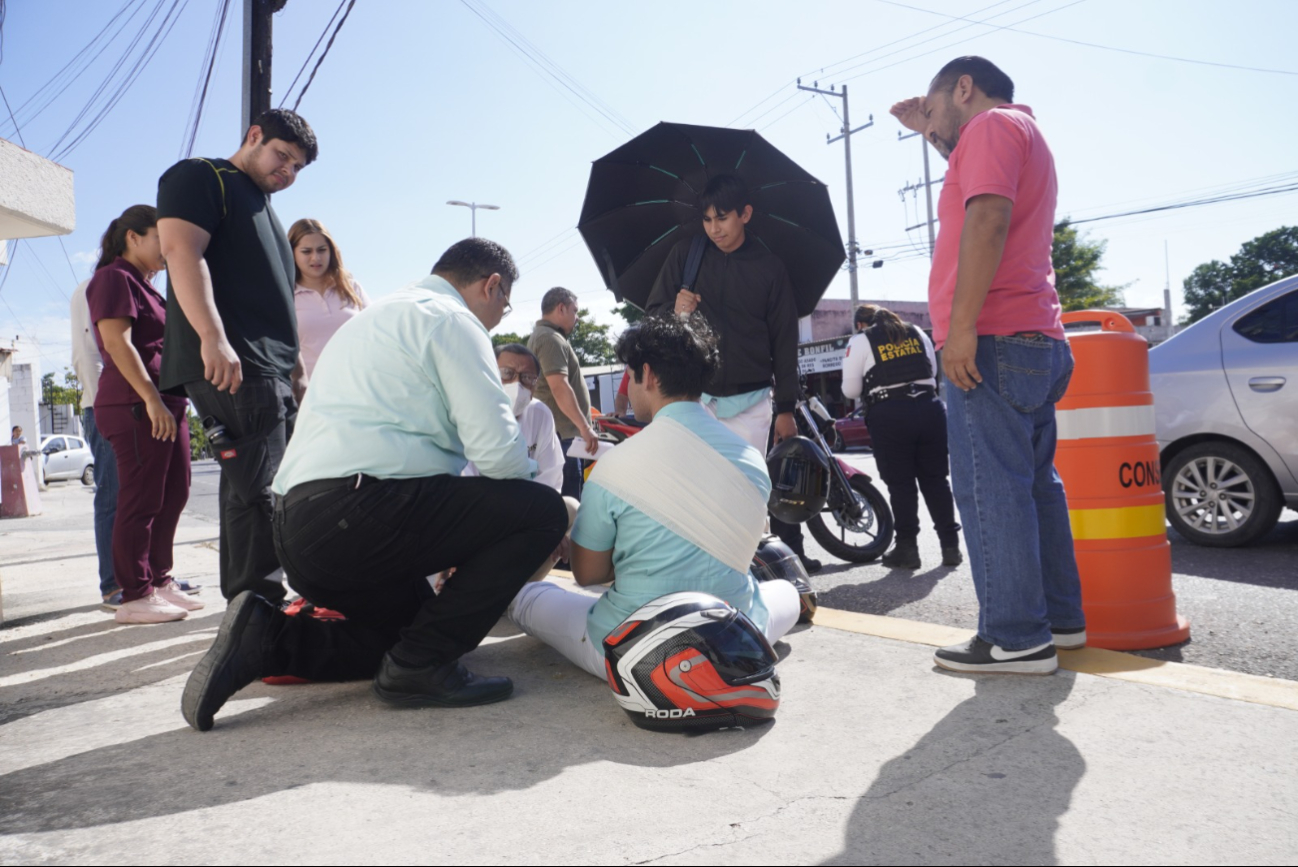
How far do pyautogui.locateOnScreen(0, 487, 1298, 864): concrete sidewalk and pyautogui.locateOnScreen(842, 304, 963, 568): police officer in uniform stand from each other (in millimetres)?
2565

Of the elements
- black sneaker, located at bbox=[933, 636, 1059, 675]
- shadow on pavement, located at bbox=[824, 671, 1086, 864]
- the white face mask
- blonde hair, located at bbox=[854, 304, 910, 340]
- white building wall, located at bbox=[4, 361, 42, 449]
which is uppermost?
white building wall, located at bbox=[4, 361, 42, 449]

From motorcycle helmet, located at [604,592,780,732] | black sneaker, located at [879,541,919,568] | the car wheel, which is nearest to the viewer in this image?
motorcycle helmet, located at [604,592,780,732]

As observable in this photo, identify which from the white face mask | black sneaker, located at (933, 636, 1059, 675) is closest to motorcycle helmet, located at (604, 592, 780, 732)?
black sneaker, located at (933, 636, 1059, 675)

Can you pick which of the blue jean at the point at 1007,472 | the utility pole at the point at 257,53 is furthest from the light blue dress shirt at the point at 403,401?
the utility pole at the point at 257,53

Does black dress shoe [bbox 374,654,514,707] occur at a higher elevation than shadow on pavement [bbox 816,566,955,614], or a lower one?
higher

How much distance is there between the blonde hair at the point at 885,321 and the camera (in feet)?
19.0

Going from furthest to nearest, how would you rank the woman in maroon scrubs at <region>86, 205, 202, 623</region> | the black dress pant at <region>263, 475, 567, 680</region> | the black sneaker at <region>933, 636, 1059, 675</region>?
1. the woman in maroon scrubs at <region>86, 205, 202, 623</region>
2. the black sneaker at <region>933, 636, 1059, 675</region>
3. the black dress pant at <region>263, 475, 567, 680</region>

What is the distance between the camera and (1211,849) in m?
1.72

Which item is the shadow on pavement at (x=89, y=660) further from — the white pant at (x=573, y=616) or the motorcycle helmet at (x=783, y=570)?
the motorcycle helmet at (x=783, y=570)

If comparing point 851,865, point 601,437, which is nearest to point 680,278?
point 601,437

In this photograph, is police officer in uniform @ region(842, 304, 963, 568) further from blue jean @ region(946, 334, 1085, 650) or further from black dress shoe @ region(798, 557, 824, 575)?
blue jean @ region(946, 334, 1085, 650)

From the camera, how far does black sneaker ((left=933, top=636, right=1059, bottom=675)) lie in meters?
2.89

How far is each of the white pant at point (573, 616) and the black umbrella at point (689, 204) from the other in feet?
6.16

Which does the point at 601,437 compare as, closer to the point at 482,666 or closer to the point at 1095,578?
the point at 482,666
